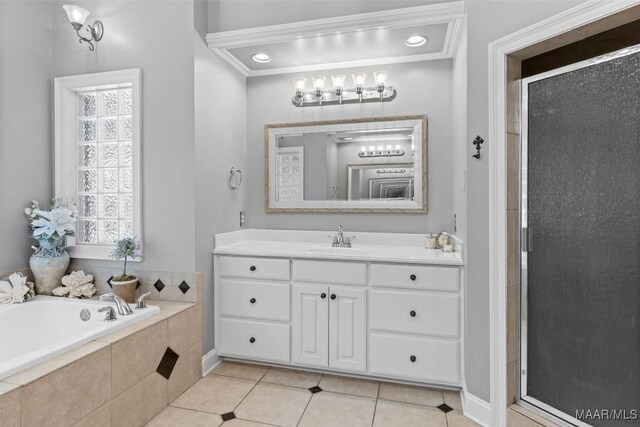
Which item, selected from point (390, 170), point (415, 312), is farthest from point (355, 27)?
point (415, 312)

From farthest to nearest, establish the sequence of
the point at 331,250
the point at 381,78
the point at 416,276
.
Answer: the point at 381,78 < the point at 331,250 < the point at 416,276

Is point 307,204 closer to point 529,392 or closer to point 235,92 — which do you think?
point 235,92

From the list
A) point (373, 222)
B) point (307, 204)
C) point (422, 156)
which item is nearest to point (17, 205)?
point (307, 204)

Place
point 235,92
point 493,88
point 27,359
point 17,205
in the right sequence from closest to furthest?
point 27,359
point 493,88
point 17,205
point 235,92

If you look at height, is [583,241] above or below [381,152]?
below

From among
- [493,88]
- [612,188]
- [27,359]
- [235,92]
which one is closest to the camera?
[27,359]

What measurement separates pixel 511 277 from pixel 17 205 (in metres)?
3.17

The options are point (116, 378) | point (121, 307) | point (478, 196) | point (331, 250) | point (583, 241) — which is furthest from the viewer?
point (331, 250)

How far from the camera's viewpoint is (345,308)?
238 centimetres

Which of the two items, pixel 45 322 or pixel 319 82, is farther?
pixel 319 82

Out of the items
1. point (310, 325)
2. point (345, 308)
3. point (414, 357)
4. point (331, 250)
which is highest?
point (331, 250)

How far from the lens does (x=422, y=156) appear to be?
2.78m

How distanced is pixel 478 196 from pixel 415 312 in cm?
82

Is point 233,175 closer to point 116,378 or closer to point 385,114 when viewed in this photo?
point 385,114
